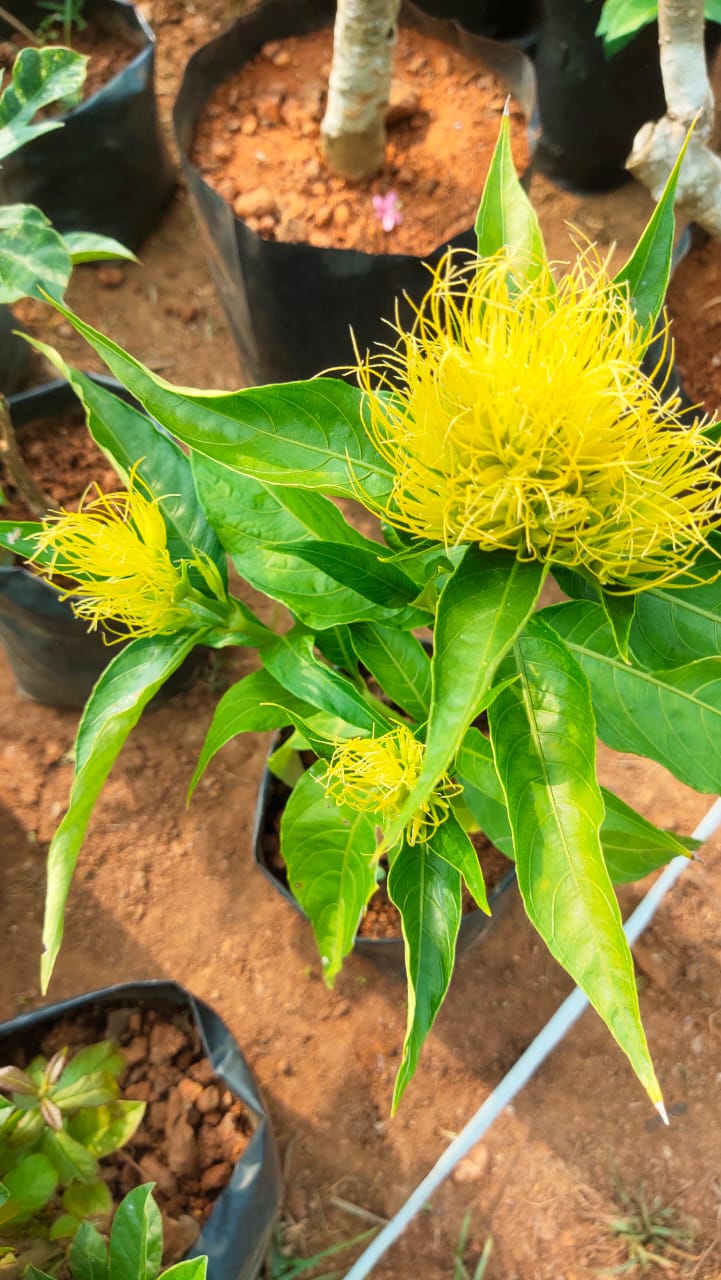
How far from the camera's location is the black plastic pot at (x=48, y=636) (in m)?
1.62

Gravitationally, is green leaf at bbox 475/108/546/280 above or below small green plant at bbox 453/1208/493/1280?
above

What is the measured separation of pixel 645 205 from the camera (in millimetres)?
2709

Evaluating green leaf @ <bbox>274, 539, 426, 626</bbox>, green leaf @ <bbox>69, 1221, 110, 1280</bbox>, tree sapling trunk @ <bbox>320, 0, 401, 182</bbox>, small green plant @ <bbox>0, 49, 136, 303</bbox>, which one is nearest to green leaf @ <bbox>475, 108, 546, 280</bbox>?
green leaf @ <bbox>274, 539, 426, 626</bbox>

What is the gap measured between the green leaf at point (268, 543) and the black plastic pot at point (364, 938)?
653mm

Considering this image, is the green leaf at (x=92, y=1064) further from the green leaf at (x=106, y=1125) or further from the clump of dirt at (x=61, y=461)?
the clump of dirt at (x=61, y=461)

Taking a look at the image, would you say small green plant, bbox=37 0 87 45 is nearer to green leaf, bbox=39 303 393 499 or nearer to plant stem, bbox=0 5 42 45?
plant stem, bbox=0 5 42 45

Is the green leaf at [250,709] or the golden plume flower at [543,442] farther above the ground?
the golden plume flower at [543,442]

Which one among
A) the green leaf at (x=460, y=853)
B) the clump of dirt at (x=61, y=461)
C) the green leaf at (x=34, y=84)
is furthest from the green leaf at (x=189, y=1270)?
the green leaf at (x=34, y=84)

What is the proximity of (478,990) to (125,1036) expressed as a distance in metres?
0.67

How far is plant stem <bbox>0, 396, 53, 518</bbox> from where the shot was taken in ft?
4.65

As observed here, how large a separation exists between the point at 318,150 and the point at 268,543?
144cm

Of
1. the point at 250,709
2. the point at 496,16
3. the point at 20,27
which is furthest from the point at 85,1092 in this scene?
the point at 496,16

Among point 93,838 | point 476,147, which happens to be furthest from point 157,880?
point 476,147

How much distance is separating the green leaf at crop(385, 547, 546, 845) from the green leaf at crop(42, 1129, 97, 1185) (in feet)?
2.73
